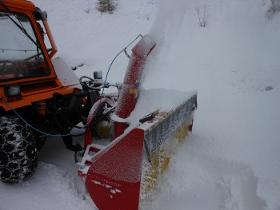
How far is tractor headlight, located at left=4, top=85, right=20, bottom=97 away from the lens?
3180 millimetres

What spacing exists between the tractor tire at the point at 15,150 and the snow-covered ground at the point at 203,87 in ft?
0.71

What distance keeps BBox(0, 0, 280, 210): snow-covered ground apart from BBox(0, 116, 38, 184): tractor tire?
0.71 ft

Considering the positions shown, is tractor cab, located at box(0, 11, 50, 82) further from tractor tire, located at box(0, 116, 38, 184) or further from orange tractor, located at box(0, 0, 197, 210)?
tractor tire, located at box(0, 116, 38, 184)

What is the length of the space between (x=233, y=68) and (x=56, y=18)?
8377mm

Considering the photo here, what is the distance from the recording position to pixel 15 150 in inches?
122

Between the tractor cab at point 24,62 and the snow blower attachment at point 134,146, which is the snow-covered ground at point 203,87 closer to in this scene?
the snow blower attachment at point 134,146

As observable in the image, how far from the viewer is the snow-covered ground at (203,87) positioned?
3283mm

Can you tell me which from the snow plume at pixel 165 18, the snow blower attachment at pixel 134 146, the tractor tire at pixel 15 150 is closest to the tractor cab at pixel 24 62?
the tractor tire at pixel 15 150

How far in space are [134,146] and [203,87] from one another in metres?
4.63

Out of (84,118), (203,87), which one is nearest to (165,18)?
(84,118)

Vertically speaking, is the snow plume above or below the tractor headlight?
above

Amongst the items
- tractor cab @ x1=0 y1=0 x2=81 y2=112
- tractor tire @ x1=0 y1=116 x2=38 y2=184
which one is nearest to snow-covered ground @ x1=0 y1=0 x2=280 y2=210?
tractor tire @ x1=0 y1=116 x2=38 y2=184

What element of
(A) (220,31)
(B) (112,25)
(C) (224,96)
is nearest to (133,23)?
(B) (112,25)

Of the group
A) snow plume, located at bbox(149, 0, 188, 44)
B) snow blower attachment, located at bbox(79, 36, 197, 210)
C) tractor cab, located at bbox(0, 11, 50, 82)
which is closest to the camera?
snow blower attachment, located at bbox(79, 36, 197, 210)
